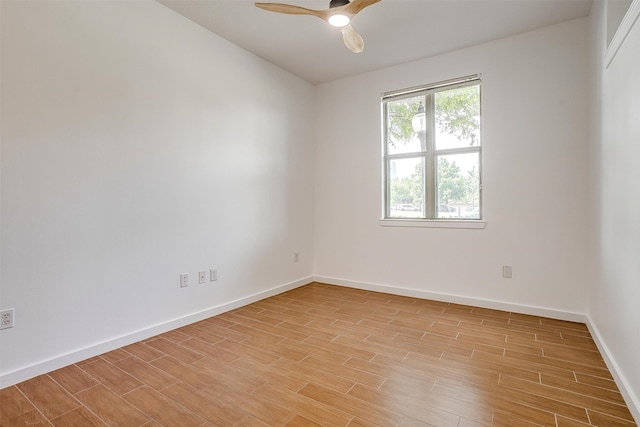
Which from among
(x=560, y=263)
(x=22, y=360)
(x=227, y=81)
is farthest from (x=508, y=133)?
(x=22, y=360)

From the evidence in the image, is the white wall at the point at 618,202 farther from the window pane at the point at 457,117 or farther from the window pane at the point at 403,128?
the window pane at the point at 403,128

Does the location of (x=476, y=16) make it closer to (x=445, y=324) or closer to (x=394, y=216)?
(x=394, y=216)

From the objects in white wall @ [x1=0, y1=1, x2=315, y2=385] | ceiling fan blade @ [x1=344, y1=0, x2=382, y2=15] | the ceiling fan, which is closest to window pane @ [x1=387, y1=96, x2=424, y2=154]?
white wall @ [x1=0, y1=1, x2=315, y2=385]

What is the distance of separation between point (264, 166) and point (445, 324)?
251 cm

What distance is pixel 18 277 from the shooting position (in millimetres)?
1937

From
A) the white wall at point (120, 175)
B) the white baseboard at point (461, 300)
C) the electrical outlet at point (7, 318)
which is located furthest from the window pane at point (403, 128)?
the electrical outlet at point (7, 318)

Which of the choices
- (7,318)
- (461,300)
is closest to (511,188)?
(461,300)

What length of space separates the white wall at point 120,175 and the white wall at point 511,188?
1.36 metres

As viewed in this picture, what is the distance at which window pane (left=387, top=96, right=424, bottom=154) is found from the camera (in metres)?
3.89

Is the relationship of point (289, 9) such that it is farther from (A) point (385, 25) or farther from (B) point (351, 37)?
(A) point (385, 25)

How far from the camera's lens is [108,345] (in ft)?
7.68

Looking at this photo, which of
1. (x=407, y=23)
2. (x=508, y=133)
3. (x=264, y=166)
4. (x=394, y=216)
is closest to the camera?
(x=407, y=23)

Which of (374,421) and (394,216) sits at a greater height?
(394,216)

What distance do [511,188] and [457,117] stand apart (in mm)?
989
